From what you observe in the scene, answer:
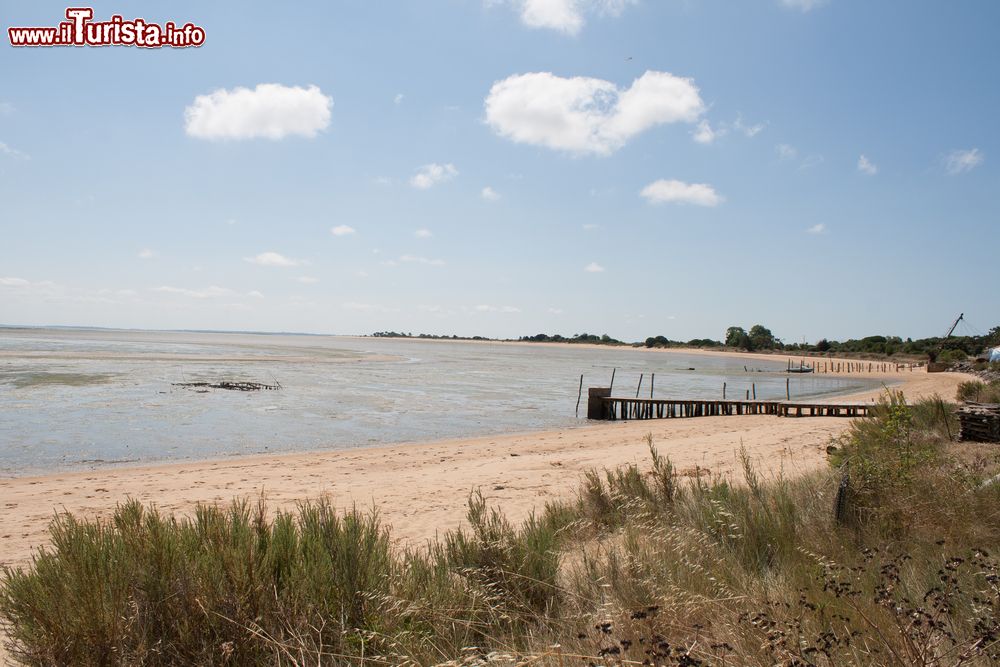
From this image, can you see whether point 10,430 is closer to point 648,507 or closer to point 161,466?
point 161,466

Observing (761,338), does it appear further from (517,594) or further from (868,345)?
(517,594)

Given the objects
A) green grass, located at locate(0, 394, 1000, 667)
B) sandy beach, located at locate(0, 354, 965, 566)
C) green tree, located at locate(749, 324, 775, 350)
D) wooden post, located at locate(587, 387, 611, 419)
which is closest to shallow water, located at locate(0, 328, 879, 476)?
wooden post, located at locate(587, 387, 611, 419)

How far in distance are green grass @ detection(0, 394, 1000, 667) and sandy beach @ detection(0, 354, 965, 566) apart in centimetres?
344

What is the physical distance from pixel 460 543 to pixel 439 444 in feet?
43.8

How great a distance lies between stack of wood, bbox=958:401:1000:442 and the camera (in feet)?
30.2

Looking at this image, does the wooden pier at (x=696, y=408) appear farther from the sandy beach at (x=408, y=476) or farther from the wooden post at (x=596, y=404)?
the sandy beach at (x=408, y=476)

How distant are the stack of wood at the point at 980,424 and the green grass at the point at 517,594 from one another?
564 cm

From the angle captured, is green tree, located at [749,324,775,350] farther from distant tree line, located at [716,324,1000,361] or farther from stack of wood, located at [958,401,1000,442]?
stack of wood, located at [958,401,1000,442]

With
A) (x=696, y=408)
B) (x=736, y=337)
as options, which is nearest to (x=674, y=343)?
(x=736, y=337)

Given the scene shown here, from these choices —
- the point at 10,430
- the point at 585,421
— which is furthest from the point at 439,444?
the point at 10,430

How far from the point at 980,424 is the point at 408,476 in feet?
34.4

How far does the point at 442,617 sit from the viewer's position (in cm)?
338

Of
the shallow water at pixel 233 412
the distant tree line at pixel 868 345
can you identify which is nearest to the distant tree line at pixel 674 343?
the distant tree line at pixel 868 345

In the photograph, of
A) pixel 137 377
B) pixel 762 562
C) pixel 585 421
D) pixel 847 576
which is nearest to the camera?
pixel 847 576
